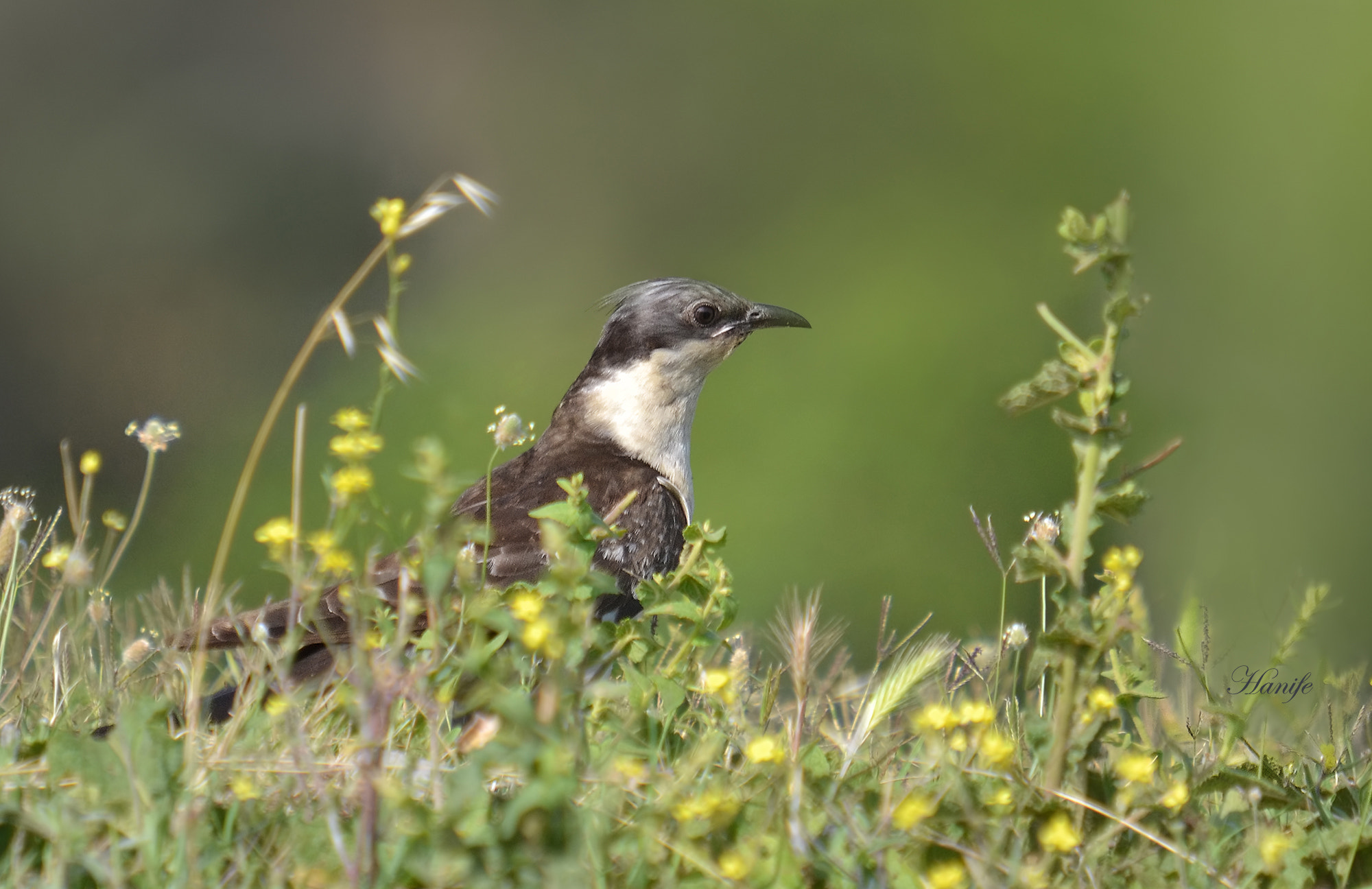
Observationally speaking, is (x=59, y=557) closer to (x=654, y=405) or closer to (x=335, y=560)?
(x=335, y=560)

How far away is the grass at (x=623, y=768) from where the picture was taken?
7.07 ft

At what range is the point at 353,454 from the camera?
2.44 metres

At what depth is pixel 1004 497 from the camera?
19.5m

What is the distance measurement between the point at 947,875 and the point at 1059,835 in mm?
193

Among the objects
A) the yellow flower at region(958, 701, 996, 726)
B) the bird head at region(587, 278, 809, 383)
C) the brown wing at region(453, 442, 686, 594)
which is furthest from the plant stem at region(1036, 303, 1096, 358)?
the bird head at region(587, 278, 809, 383)

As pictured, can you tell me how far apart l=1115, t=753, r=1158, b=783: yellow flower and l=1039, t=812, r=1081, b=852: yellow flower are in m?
0.13

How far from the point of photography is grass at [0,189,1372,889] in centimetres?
216

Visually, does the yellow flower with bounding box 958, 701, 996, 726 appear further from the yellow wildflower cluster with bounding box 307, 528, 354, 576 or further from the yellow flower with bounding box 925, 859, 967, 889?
the yellow wildflower cluster with bounding box 307, 528, 354, 576

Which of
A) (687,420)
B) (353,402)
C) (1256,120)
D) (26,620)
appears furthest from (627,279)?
(26,620)

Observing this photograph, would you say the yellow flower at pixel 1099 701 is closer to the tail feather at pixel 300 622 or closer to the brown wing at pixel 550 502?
the tail feather at pixel 300 622

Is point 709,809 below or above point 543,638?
below

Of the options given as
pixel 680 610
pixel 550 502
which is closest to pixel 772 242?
pixel 550 502

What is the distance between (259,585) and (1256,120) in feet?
60.6

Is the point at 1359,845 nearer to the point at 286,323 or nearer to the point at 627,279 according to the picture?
the point at 627,279
